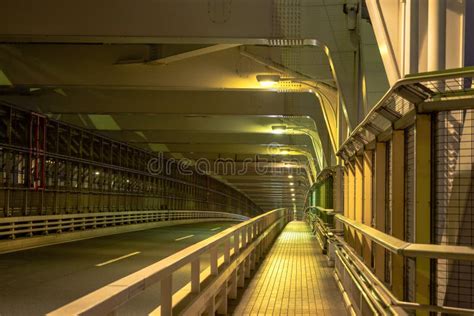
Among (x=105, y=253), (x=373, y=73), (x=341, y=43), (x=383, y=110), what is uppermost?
(x=341, y=43)

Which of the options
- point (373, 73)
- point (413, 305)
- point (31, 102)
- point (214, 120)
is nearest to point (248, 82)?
point (373, 73)

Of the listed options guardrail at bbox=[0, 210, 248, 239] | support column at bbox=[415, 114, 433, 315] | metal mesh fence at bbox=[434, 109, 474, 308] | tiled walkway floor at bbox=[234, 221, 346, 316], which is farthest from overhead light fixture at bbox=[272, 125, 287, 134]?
support column at bbox=[415, 114, 433, 315]

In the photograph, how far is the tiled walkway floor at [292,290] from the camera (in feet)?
32.6

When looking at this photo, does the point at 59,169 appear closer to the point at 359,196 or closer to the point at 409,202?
the point at 359,196

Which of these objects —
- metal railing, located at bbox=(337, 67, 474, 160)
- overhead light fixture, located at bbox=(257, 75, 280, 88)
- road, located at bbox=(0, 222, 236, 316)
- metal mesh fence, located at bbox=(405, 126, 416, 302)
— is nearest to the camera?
metal railing, located at bbox=(337, 67, 474, 160)

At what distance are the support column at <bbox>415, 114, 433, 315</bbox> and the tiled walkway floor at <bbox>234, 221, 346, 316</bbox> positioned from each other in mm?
4610

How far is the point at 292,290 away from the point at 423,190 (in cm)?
720

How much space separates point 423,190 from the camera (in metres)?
5.19

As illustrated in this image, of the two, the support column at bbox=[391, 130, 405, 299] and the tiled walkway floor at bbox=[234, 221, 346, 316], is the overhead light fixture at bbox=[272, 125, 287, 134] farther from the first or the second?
the support column at bbox=[391, 130, 405, 299]

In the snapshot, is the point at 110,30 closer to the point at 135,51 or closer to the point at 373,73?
the point at 135,51

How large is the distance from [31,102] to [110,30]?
41.2 ft

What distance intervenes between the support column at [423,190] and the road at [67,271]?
17.1 feet

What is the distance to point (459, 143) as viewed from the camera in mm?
5246

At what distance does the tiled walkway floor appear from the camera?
9945mm
